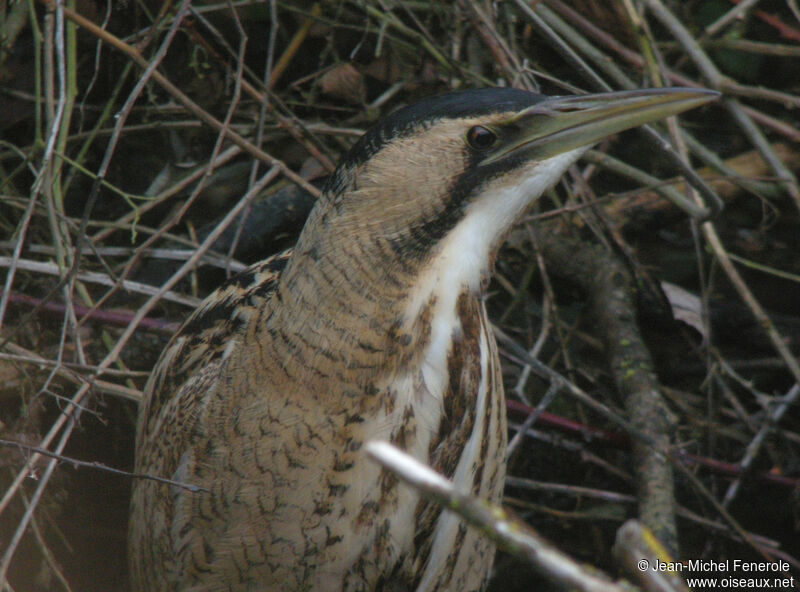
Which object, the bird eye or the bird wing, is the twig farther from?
the bird wing

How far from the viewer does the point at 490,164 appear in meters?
1.24

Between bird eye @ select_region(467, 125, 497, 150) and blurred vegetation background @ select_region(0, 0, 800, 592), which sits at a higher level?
bird eye @ select_region(467, 125, 497, 150)

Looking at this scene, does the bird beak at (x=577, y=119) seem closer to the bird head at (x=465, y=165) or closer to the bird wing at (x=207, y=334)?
the bird head at (x=465, y=165)

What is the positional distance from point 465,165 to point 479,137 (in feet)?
0.14

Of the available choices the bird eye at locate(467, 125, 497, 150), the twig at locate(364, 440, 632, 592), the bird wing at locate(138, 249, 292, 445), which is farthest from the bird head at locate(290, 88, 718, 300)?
the twig at locate(364, 440, 632, 592)

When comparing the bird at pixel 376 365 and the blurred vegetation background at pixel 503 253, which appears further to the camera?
the blurred vegetation background at pixel 503 253

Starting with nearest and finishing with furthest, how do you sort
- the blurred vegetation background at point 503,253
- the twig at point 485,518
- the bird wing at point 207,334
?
the twig at point 485,518, the bird wing at point 207,334, the blurred vegetation background at point 503,253

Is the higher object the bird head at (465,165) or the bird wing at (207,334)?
the bird head at (465,165)

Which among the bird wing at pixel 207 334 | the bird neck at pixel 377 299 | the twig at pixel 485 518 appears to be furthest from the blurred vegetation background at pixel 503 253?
the twig at pixel 485 518

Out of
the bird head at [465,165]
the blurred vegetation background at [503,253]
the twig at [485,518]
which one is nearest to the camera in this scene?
the twig at [485,518]

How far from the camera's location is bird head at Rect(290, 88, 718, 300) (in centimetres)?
123

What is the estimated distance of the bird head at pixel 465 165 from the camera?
1227 mm

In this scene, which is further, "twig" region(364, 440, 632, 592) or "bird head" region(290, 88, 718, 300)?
"bird head" region(290, 88, 718, 300)

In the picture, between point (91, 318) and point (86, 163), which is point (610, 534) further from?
point (86, 163)
